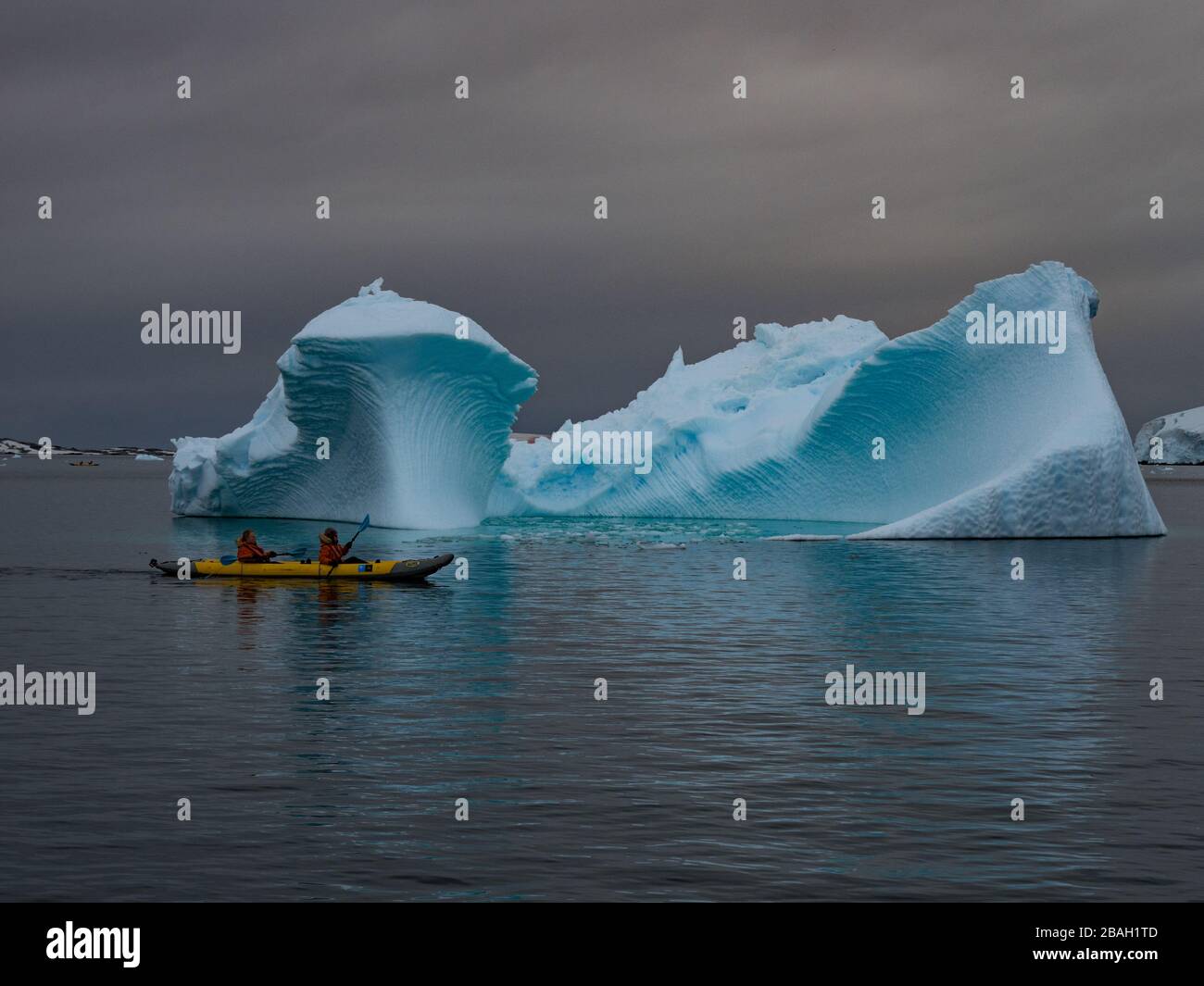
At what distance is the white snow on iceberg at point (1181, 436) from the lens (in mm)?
142625

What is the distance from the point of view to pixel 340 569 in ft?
76.5

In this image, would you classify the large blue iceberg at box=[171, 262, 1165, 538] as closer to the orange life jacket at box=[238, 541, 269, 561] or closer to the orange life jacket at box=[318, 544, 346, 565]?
the orange life jacket at box=[238, 541, 269, 561]

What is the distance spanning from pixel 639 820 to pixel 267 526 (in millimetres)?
34790

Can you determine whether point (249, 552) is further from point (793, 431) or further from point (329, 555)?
point (793, 431)

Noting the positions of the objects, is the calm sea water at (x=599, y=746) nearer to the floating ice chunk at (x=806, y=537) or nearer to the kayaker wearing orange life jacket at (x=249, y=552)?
the kayaker wearing orange life jacket at (x=249, y=552)

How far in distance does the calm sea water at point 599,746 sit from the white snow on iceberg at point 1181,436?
129m

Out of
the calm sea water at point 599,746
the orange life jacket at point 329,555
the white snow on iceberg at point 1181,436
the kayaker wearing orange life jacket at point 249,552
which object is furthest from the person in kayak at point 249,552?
the white snow on iceberg at point 1181,436

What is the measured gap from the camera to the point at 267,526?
42188 millimetres

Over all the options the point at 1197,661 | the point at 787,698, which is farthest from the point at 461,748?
the point at 1197,661

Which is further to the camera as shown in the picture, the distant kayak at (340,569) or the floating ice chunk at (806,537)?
the floating ice chunk at (806,537)

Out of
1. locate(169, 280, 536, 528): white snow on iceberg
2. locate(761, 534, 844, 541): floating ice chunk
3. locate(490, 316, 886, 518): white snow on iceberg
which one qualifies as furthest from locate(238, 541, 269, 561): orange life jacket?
locate(490, 316, 886, 518): white snow on iceberg
